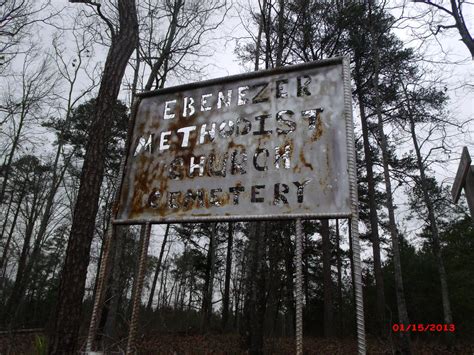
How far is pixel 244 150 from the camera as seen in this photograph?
7.95 feet

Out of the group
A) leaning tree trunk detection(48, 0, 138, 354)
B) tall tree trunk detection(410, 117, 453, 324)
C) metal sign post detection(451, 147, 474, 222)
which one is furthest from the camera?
tall tree trunk detection(410, 117, 453, 324)

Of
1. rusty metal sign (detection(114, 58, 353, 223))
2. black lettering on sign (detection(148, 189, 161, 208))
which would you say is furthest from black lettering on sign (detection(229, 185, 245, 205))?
black lettering on sign (detection(148, 189, 161, 208))

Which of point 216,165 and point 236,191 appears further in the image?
point 216,165

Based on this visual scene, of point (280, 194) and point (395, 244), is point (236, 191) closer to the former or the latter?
point (280, 194)

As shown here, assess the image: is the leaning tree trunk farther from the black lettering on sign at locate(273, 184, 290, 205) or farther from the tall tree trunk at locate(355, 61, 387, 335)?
the tall tree trunk at locate(355, 61, 387, 335)

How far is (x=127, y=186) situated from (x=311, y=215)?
4.81ft

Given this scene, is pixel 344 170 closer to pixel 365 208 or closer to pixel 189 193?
pixel 189 193

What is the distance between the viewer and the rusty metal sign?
2164 mm

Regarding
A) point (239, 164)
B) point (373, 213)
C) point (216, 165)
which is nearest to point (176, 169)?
point (216, 165)

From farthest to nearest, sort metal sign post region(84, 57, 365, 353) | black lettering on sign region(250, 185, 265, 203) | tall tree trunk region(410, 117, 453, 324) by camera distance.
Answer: tall tree trunk region(410, 117, 453, 324), black lettering on sign region(250, 185, 265, 203), metal sign post region(84, 57, 365, 353)

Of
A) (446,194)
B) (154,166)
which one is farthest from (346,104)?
(446,194)

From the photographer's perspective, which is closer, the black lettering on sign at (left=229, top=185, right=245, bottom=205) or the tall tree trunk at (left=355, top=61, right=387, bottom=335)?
the black lettering on sign at (left=229, top=185, right=245, bottom=205)

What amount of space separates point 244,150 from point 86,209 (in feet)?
6.39

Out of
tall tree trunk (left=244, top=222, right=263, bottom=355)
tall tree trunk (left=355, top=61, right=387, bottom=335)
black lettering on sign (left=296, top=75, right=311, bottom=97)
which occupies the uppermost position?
tall tree trunk (left=355, top=61, right=387, bottom=335)
